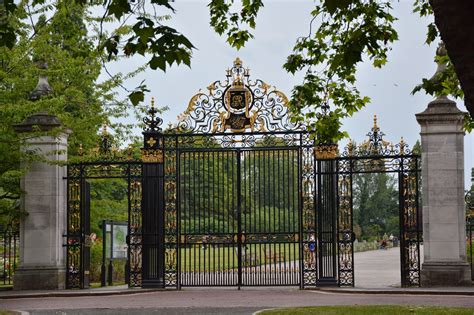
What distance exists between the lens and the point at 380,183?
9075cm

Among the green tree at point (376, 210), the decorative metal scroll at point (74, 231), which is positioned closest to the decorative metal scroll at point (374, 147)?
the decorative metal scroll at point (74, 231)

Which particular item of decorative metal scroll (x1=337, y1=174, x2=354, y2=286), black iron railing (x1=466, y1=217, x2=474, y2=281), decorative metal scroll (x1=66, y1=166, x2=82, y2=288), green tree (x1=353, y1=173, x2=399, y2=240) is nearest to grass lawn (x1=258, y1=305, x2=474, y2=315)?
decorative metal scroll (x1=337, y1=174, x2=354, y2=286)

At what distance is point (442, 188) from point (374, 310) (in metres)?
5.93

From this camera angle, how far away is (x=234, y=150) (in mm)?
19469

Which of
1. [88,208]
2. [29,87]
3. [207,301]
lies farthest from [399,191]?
[29,87]

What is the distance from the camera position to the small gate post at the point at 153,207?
19.2 meters

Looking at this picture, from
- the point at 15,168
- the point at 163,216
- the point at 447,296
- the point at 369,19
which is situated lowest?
the point at 447,296

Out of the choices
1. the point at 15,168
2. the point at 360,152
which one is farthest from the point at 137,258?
the point at 360,152

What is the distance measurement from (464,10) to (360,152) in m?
14.7

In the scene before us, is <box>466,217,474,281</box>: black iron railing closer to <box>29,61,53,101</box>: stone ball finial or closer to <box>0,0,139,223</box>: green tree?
<box>0,0,139,223</box>: green tree

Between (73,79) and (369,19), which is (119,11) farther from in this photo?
(73,79)

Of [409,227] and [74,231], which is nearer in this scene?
[409,227]

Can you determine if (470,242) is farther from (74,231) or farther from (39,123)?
(39,123)

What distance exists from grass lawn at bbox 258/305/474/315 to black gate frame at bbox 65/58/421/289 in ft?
16.5
